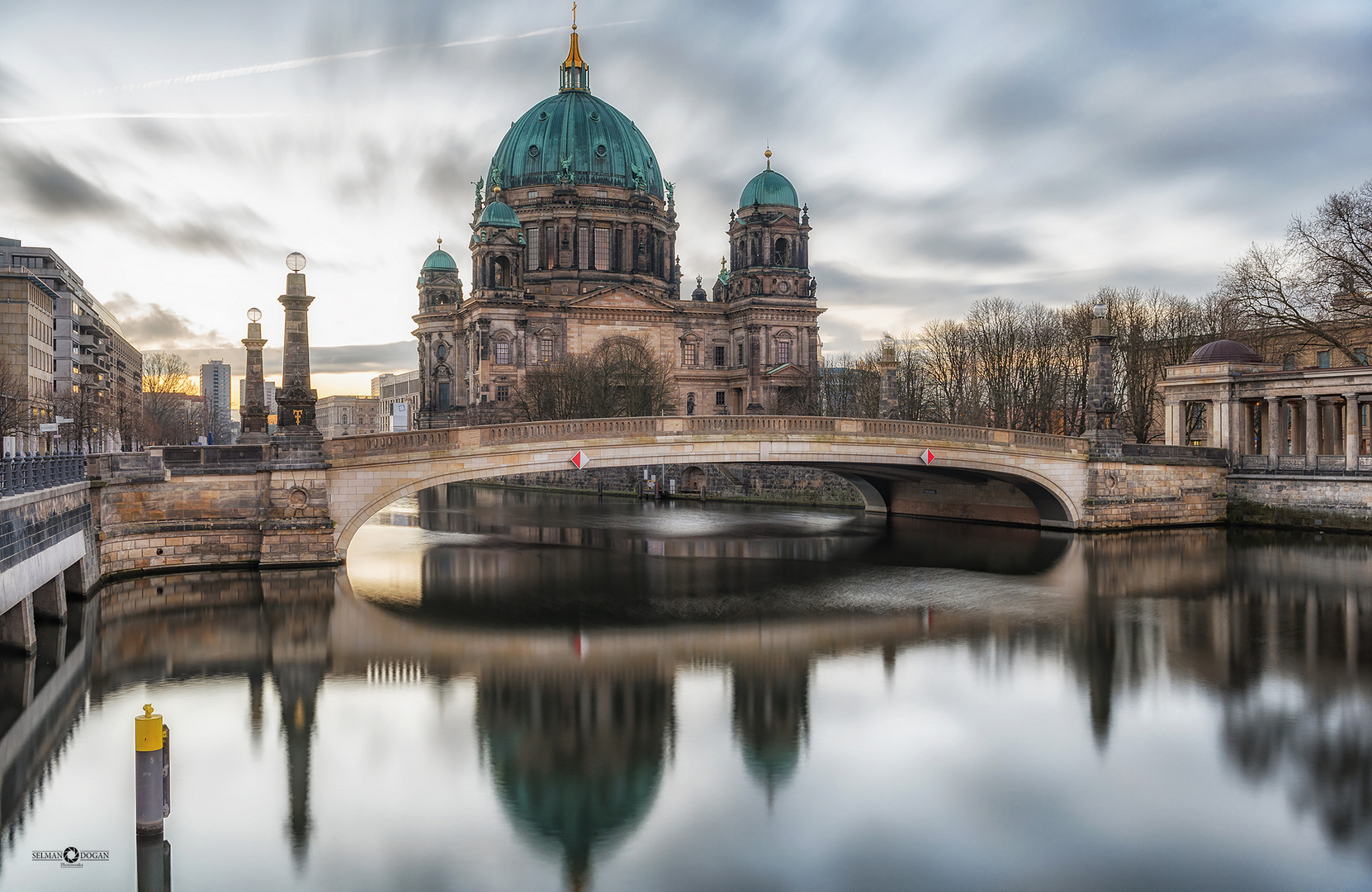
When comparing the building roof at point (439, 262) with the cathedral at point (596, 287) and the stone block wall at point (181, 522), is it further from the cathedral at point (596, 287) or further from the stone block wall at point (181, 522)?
the stone block wall at point (181, 522)

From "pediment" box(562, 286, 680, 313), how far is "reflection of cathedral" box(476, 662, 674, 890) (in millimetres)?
65064

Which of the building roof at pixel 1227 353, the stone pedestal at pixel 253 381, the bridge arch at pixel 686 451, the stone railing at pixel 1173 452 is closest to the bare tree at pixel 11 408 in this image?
the stone pedestal at pixel 253 381

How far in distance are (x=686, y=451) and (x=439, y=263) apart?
222 ft

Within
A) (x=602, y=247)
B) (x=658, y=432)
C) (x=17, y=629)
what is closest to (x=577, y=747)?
(x=17, y=629)

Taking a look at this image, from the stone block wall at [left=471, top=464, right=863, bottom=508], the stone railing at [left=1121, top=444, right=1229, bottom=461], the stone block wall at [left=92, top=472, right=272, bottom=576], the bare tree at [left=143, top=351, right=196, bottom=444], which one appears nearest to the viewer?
the stone block wall at [left=92, top=472, right=272, bottom=576]

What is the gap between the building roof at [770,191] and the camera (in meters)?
81.9

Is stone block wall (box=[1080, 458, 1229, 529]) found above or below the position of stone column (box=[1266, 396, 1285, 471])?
below

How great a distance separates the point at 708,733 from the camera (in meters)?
14.5

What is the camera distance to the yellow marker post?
9.27 meters

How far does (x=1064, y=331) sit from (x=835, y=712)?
5170cm

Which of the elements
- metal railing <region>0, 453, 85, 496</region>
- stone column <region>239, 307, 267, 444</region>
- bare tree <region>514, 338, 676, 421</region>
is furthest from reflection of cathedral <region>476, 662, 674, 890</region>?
bare tree <region>514, 338, 676, 421</region>

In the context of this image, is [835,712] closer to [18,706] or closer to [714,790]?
[714,790]

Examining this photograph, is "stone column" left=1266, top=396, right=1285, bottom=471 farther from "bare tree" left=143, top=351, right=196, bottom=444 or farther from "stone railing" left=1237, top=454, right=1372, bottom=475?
"bare tree" left=143, top=351, right=196, bottom=444

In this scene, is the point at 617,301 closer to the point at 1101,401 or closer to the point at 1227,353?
the point at 1227,353
